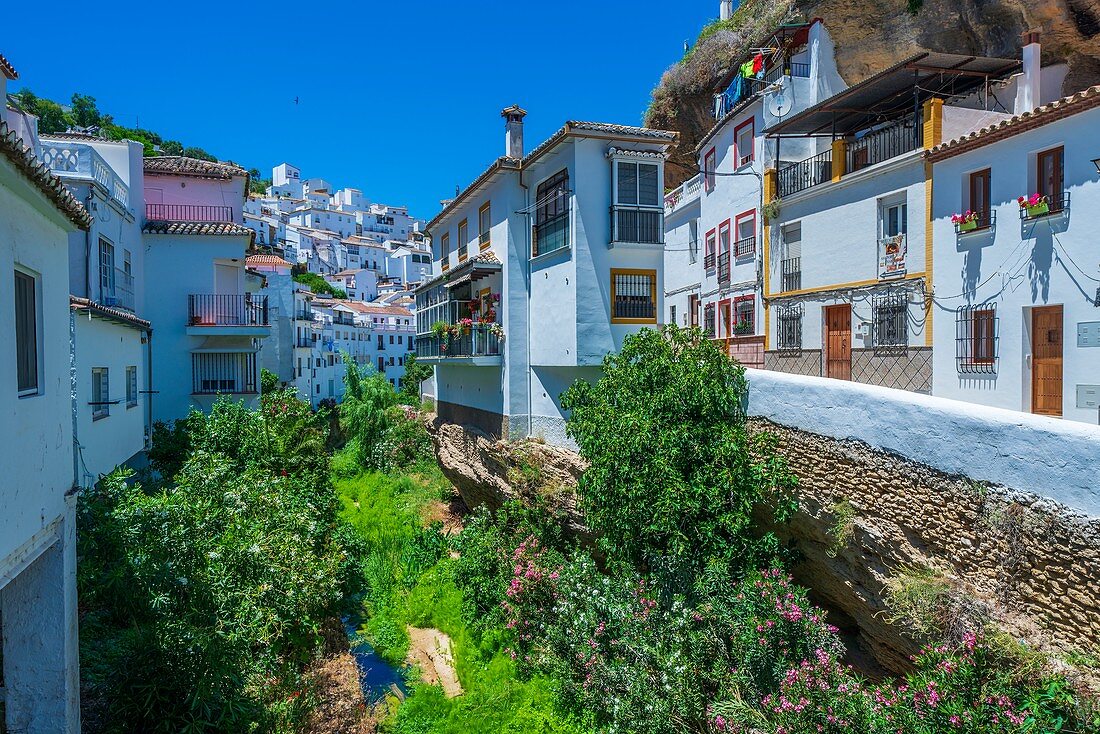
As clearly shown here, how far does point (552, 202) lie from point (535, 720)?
1462cm

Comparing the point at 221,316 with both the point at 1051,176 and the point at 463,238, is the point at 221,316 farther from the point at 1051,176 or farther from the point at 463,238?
the point at 1051,176

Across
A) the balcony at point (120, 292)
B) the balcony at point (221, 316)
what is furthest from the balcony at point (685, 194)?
the balcony at point (120, 292)

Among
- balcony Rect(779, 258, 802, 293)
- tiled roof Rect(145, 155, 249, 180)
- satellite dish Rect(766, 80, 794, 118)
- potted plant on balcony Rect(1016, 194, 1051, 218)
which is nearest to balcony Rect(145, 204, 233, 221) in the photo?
tiled roof Rect(145, 155, 249, 180)

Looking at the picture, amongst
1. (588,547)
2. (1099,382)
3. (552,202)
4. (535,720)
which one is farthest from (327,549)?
(1099,382)

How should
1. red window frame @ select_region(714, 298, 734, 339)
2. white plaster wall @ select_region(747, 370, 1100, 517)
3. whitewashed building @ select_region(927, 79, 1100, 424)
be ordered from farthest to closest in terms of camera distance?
red window frame @ select_region(714, 298, 734, 339) → whitewashed building @ select_region(927, 79, 1100, 424) → white plaster wall @ select_region(747, 370, 1100, 517)

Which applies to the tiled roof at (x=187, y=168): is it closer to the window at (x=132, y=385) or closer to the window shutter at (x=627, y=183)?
the window at (x=132, y=385)

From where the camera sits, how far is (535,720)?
43.8 feet

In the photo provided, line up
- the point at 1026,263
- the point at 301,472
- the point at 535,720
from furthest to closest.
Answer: the point at 301,472 < the point at 1026,263 < the point at 535,720

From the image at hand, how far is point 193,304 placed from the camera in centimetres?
2483

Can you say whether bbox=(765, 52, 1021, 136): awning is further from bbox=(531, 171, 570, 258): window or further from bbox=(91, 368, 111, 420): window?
bbox=(91, 368, 111, 420): window

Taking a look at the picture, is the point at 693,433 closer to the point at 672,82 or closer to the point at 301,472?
the point at 301,472

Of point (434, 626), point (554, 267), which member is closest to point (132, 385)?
point (434, 626)

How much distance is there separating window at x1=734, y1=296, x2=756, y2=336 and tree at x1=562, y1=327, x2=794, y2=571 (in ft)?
35.4

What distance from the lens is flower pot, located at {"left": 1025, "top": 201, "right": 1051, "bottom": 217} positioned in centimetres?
1384
